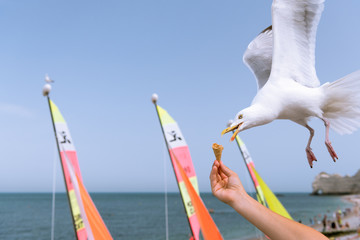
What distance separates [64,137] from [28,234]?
35.2m

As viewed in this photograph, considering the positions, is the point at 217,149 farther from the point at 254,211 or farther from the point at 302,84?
the point at 302,84

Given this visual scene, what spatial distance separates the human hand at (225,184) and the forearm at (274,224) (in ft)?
0.19

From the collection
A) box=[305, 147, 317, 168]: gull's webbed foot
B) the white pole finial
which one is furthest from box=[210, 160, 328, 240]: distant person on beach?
the white pole finial

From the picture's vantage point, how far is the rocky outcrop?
267 feet

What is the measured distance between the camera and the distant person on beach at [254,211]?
78 cm

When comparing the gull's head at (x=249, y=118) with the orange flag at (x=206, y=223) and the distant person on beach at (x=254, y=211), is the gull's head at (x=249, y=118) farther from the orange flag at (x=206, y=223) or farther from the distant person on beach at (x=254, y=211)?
the orange flag at (x=206, y=223)

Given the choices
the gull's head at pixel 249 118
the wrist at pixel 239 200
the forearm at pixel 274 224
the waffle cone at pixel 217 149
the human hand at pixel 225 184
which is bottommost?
the forearm at pixel 274 224

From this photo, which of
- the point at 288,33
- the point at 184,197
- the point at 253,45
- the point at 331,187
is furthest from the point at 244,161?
the point at 331,187

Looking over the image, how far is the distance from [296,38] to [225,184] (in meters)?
1.25

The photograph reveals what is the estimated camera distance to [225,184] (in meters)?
1.10

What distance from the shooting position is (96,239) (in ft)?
18.9

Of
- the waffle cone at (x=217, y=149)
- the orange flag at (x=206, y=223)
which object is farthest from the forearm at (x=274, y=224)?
the orange flag at (x=206, y=223)

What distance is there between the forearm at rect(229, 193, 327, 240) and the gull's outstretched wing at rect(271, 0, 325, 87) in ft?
3.57

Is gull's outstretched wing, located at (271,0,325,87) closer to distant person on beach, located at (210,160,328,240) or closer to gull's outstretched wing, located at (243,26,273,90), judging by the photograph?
gull's outstretched wing, located at (243,26,273,90)
